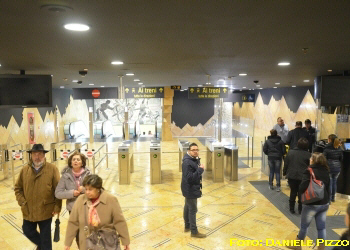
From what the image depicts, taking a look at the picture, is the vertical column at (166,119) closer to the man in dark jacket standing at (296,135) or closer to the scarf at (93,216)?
the man in dark jacket standing at (296,135)

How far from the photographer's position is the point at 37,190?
11.2 feet

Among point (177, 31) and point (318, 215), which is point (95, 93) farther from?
point (318, 215)

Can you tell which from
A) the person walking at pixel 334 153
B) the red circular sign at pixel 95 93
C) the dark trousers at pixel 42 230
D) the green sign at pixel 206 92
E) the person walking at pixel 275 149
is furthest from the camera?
the red circular sign at pixel 95 93

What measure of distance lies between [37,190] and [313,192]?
3.26 m

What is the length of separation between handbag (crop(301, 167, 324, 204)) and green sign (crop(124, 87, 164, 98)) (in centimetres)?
634

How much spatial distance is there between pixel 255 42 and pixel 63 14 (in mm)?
2260

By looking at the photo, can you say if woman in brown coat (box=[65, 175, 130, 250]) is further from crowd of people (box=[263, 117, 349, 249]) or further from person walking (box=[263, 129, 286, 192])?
person walking (box=[263, 129, 286, 192])

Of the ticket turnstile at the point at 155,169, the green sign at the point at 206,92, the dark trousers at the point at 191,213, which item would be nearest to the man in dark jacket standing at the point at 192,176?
the dark trousers at the point at 191,213

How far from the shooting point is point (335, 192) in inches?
249

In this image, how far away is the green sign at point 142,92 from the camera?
9.42 m

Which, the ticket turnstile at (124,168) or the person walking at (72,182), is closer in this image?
the person walking at (72,182)

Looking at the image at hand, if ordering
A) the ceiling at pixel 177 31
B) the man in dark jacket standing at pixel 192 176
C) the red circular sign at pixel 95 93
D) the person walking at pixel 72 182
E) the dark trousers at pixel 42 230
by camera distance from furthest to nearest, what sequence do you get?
the red circular sign at pixel 95 93 < the man in dark jacket standing at pixel 192 176 < the dark trousers at pixel 42 230 < the person walking at pixel 72 182 < the ceiling at pixel 177 31

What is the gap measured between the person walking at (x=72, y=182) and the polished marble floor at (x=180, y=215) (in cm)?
133

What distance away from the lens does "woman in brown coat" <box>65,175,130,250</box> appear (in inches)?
103
